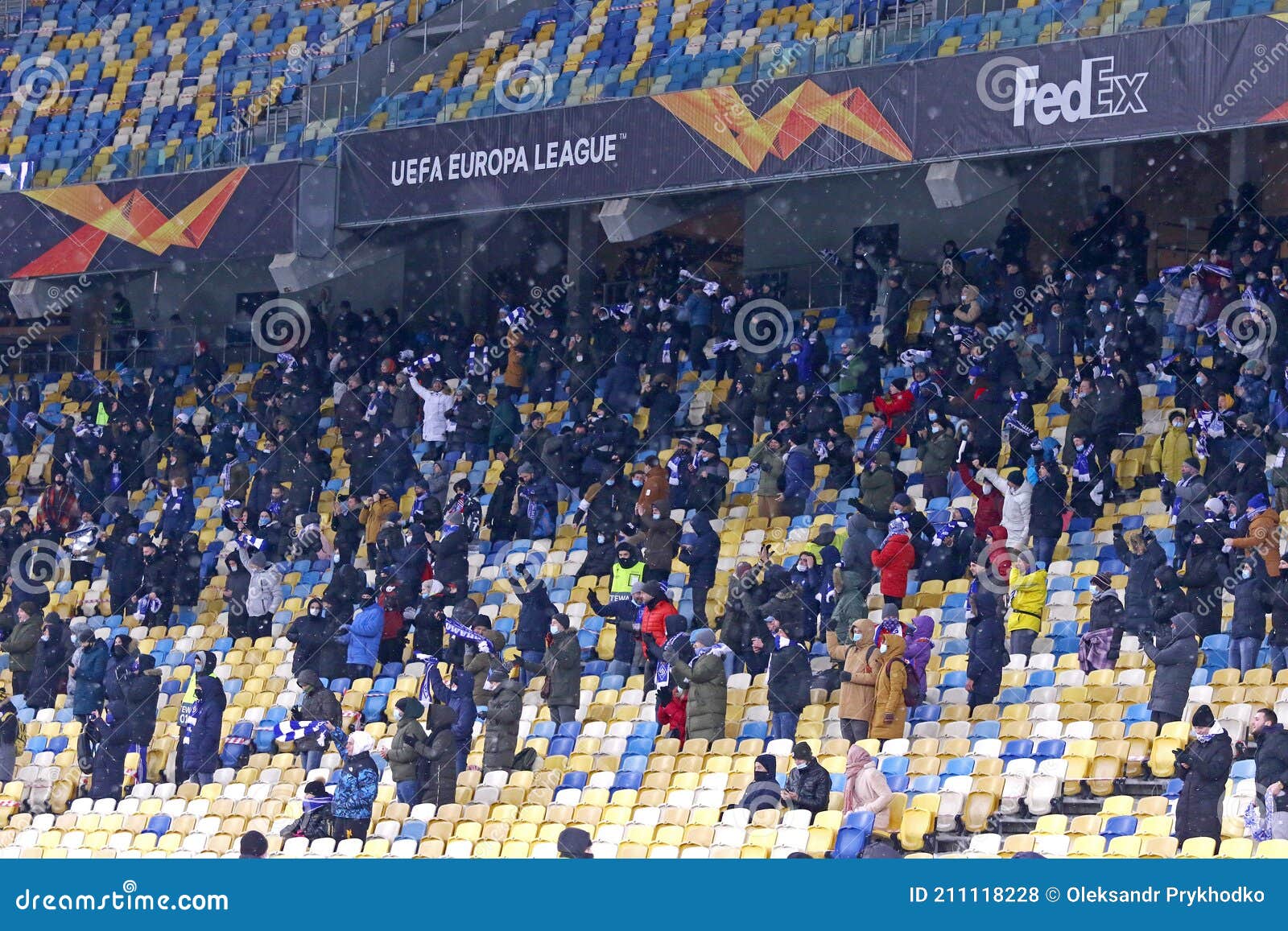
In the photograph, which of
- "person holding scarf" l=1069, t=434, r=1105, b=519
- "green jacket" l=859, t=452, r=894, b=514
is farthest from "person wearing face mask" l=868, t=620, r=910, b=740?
"person holding scarf" l=1069, t=434, r=1105, b=519

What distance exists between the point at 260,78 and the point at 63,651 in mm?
8815

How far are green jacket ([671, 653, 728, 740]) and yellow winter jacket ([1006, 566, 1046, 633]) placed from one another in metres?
2.05

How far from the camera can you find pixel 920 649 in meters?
16.8

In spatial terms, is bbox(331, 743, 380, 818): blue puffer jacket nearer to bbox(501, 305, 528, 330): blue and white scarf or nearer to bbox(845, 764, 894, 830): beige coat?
bbox(845, 764, 894, 830): beige coat

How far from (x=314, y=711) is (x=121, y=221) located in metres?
9.45

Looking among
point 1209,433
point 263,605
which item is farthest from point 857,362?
point 263,605

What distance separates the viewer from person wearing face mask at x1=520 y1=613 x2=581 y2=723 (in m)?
18.1

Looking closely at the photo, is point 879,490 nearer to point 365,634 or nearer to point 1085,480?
point 1085,480

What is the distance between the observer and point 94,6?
31328 mm

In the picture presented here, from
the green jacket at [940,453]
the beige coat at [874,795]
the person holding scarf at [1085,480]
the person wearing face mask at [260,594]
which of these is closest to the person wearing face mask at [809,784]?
the beige coat at [874,795]

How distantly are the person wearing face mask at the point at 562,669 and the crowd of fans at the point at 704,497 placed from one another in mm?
36

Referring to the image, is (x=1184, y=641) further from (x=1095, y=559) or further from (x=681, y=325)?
(x=681, y=325)

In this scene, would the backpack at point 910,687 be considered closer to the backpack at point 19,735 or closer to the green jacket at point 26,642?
the backpack at point 19,735

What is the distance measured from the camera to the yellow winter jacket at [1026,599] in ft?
55.2
